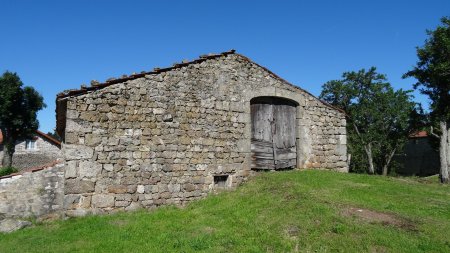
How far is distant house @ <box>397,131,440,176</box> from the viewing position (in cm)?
3566

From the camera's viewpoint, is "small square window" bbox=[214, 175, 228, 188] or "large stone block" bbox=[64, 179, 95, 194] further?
"small square window" bbox=[214, 175, 228, 188]

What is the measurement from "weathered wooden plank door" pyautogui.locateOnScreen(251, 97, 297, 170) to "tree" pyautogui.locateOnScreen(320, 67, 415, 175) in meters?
20.0

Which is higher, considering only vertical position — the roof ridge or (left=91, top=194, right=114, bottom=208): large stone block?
the roof ridge

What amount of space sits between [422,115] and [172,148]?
19256 millimetres

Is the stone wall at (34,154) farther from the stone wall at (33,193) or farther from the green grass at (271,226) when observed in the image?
the green grass at (271,226)

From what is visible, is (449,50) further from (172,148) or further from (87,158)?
(87,158)

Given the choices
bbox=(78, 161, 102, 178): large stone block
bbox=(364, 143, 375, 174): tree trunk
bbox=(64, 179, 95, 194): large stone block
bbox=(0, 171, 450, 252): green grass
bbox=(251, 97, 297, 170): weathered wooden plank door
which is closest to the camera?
bbox=(0, 171, 450, 252): green grass

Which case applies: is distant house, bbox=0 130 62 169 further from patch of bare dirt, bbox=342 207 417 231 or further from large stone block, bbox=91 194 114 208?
patch of bare dirt, bbox=342 207 417 231

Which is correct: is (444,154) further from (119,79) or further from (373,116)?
(119,79)

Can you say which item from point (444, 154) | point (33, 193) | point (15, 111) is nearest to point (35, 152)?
point (15, 111)

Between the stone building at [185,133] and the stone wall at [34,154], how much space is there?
75.6 ft

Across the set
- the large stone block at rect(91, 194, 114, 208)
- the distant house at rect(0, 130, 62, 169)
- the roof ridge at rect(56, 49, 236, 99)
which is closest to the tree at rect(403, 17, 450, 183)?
the roof ridge at rect(56, 49, 236, 99)

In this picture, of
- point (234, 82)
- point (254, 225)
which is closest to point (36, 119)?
point (234, 82)

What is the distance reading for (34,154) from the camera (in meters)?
31.3
